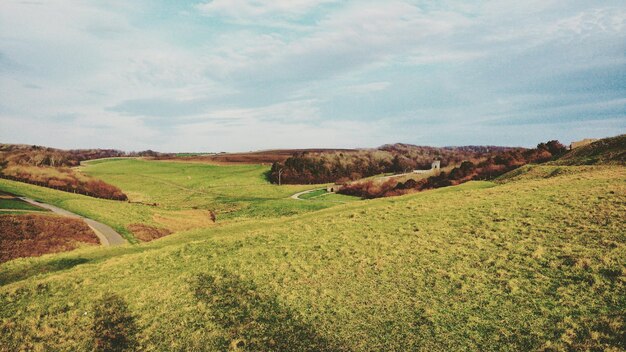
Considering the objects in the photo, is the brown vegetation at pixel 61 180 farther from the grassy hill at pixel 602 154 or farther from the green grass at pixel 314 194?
the grassy hill at pixel 602 154

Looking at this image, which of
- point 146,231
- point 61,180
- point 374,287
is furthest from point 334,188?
point 374,287

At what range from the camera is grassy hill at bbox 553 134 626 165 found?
38.4 m

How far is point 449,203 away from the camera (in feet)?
93.8

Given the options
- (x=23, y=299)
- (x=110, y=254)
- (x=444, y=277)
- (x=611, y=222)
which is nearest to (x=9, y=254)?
(x=110, y=254)

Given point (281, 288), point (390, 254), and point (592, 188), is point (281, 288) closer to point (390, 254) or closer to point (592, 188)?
point (390, 254)

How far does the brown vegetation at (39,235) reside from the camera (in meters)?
31.8

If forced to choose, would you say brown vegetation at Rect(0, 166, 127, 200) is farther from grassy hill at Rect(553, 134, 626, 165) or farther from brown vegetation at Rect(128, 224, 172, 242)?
grassy hill at Rect(553, 134, 626, 165)

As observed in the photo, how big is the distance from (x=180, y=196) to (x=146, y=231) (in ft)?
176

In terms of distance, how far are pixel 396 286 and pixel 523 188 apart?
68.6ft

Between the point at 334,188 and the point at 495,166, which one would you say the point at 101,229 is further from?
the point at 334,188

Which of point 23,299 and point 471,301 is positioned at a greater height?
point 471,301

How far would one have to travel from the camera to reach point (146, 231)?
46031 mm

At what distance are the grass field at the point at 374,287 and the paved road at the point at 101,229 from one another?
13.1 m

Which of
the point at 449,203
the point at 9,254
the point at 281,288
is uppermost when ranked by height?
the point at 449,203
